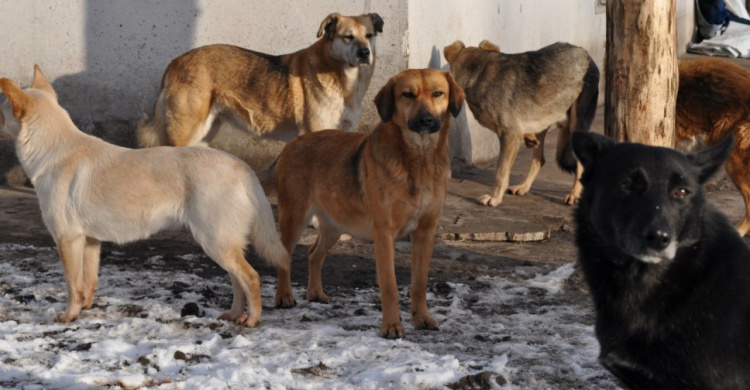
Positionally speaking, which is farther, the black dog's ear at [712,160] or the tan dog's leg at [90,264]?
the tan dog's leg at [90,264]

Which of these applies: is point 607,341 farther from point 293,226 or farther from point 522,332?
point 293,226

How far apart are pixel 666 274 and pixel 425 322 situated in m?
1.96

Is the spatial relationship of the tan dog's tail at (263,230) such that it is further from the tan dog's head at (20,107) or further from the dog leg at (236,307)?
the tan dog's head at (20,107)

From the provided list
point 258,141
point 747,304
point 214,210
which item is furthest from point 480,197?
point 747,304

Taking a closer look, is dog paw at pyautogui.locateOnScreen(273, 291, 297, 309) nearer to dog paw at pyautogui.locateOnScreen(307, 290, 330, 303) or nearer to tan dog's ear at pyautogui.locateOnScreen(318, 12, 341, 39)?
dog paw at pyautogui.locateOnScreen(307, 290, 330, 303)

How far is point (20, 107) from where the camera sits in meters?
5.59

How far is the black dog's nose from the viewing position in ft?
11.9

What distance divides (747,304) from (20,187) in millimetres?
Answer: 7489

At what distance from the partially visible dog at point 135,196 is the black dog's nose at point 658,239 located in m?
2.44

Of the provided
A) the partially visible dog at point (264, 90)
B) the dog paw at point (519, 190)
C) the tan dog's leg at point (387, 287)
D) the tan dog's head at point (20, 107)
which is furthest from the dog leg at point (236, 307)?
the dog paw at point (519, 190)

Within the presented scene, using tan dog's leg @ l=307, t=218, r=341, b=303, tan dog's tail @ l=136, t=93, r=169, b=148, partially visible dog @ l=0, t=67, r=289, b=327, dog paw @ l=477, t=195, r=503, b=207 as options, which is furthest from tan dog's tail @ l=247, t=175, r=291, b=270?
dog paw @ l=477, t=195, r=503, b=207

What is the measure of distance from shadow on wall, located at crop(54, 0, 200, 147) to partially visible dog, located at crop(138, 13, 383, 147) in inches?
28.8

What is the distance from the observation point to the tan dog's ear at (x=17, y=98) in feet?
18.0

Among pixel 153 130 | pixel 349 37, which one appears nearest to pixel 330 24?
pixel 349 37
